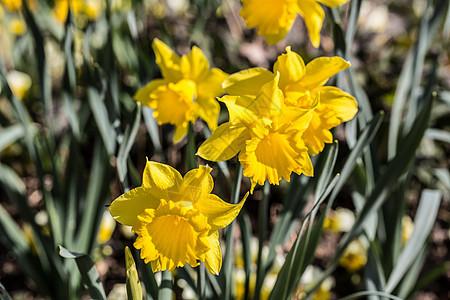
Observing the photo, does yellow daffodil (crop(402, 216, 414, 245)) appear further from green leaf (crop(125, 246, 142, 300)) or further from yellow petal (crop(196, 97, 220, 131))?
green leaf (crop(125, 246, 142, 300))

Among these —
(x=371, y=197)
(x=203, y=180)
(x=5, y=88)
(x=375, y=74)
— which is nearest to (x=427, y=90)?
(x=371, y=197)

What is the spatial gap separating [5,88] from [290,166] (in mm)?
876

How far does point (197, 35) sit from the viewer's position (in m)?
1.99

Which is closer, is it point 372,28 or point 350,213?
point 350,213

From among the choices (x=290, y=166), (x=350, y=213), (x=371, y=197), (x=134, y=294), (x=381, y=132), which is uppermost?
(x=290, y=166)

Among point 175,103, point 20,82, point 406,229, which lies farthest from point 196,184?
point 20,82

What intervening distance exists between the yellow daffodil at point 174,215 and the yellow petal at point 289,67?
256mm

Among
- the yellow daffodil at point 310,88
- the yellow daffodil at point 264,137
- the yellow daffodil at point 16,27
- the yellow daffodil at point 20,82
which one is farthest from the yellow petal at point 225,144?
the yellow daffodil at point 16,27

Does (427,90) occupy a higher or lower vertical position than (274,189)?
higher

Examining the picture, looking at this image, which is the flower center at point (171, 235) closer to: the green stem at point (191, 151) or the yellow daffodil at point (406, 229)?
the green stem at point (191, 151)

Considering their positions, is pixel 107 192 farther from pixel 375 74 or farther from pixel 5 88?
pixel 375 74

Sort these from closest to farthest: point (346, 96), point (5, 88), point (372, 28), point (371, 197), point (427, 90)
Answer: point (346, 96) → point (371, 197) → point (5, 88) → point (427, 90) → point (372, 28)

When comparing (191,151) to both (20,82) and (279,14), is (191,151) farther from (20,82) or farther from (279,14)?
(20,82)

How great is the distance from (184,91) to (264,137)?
28 cm
